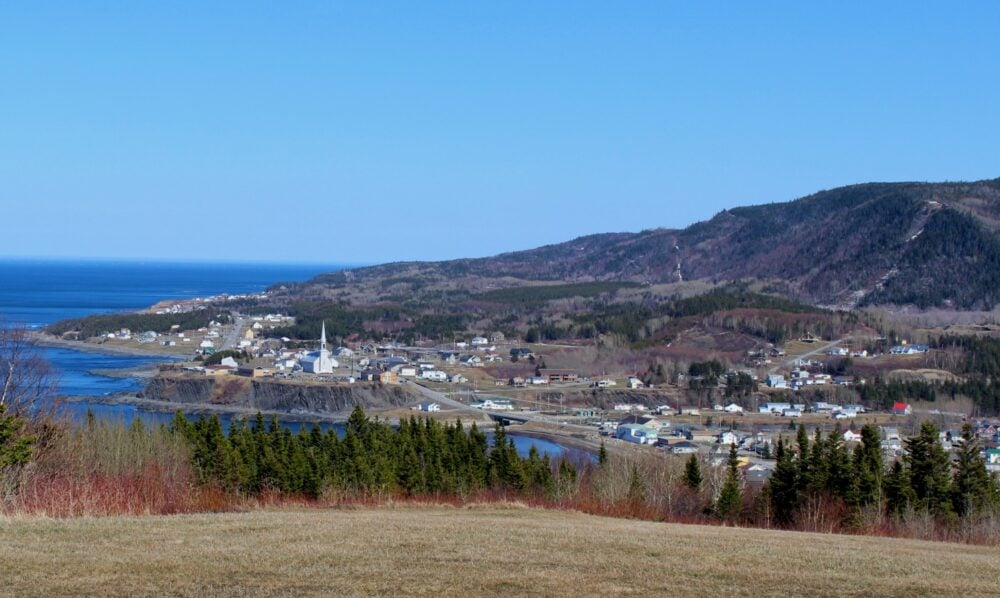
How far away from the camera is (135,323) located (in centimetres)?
9425

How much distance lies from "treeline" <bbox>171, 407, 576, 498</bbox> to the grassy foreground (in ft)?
19.8

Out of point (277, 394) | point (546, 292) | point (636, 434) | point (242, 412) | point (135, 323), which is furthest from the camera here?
point (546, 292)

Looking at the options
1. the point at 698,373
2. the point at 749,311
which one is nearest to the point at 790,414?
the point at 698,373

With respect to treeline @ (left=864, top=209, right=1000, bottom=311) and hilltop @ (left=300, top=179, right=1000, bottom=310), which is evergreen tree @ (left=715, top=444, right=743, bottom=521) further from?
hilltop @ (left=300, top=179, right=1000, bottom=310)

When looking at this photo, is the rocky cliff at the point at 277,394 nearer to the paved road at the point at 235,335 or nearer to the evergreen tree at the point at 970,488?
the paved road at the point at 235,335

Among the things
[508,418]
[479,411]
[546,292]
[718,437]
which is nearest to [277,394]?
[479,411]

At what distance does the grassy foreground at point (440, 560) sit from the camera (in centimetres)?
754

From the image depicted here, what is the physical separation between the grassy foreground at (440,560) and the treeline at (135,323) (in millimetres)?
82180

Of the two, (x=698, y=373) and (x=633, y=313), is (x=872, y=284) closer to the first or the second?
(x=633, y=313)

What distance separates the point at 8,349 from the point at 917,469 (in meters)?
15.5

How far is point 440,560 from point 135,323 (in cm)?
9132

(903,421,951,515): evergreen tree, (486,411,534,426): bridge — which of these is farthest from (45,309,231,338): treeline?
(903,421,951,515): evergreen tree

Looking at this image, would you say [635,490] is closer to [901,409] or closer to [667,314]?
[901,409]

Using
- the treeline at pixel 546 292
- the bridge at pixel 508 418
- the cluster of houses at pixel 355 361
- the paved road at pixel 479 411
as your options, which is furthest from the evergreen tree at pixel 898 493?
the treeline at pixel 546 292
